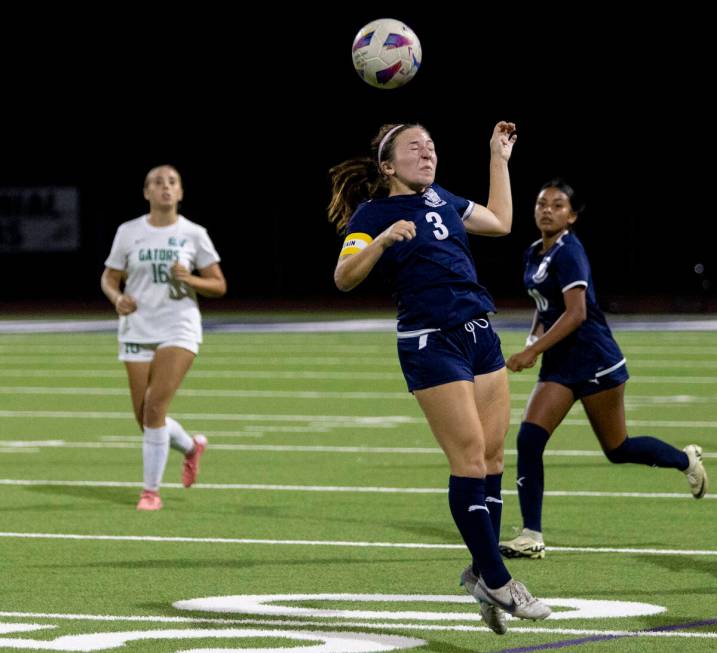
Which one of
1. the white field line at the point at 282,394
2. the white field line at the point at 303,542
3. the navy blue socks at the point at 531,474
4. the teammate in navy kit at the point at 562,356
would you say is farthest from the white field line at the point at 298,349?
the white field line at the point at 303,542

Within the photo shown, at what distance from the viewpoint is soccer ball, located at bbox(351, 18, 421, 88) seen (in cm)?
829

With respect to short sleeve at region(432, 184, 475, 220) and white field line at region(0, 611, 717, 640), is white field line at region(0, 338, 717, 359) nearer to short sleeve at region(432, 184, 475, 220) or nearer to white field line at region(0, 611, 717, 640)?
short sleeve at region(432, 184, 475, 220)

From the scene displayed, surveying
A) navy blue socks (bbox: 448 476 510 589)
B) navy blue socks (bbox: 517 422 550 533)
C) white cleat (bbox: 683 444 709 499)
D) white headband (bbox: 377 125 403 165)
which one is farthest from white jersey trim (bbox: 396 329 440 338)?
white cleat (bbox: 683 444 709 499)

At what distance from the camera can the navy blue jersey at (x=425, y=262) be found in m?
6.85

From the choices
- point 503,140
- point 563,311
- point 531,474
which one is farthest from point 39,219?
point 503,140

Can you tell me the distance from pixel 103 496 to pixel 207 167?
133 feet

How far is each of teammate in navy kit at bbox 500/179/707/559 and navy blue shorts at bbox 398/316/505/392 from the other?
198 cm

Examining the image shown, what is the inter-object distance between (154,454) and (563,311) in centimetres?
294

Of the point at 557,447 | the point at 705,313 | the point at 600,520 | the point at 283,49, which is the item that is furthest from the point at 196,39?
the point at 600,520

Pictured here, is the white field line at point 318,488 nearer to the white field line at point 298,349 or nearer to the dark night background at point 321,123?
the white field line at point 298,349

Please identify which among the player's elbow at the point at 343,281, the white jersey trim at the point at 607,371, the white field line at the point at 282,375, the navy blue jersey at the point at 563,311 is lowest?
the white field line at the point at 282,375

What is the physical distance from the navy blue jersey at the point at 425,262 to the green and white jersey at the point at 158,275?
4.05 metres

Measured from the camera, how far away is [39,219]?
48438 mm

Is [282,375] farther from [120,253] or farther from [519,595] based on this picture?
[519,595]
